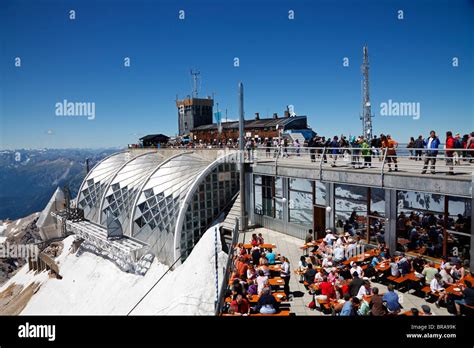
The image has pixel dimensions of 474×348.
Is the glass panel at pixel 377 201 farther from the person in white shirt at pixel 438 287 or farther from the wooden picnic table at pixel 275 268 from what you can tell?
the wooden picnic table at pixel 275 268

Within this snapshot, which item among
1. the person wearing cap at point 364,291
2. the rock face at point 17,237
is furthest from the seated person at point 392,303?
the rock face at point 17,237

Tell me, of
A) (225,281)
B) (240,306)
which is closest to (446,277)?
(240,306)

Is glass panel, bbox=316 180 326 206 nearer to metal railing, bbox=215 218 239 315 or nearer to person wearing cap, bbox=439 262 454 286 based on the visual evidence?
metal railing, bbox=215 218 239 315

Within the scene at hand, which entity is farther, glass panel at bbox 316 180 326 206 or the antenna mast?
the antenna mast

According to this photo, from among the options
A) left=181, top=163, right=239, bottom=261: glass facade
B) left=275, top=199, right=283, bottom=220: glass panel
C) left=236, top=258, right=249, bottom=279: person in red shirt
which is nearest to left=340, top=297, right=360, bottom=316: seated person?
left=236, top=258, right=249, bottom=279: person in red shirt

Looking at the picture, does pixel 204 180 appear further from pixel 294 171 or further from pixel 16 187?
pixel 16 187
